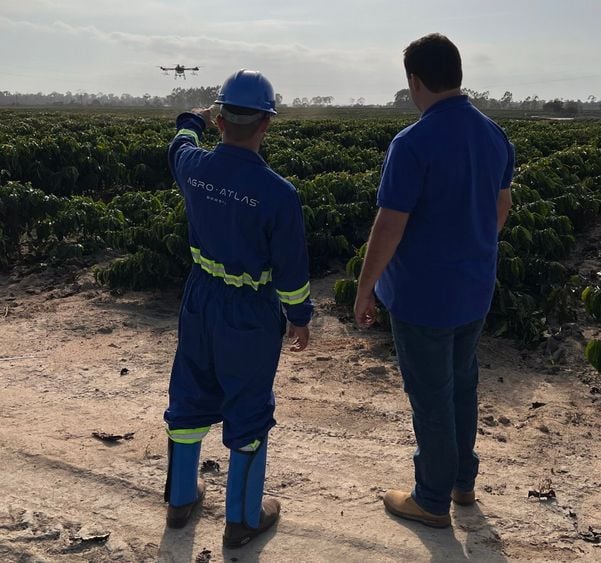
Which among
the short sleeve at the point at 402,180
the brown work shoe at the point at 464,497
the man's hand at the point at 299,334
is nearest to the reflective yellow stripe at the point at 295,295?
the man's hand at the point at 299,334

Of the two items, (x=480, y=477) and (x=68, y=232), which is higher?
(x=68, y=232)

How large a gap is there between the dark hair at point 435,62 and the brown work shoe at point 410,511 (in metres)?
1.73

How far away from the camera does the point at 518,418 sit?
4.09 metres

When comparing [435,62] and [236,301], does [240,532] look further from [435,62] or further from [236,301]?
[435,62]

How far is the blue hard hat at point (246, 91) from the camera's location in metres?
2.52

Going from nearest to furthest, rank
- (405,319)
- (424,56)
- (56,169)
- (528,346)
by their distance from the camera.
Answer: (424,56) < (405,319) < (528,346) < (56,169)

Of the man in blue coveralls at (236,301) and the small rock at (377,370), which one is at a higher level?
the man in blue coveralls at (236,301)

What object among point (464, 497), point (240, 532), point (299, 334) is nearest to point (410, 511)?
point (464, 497)

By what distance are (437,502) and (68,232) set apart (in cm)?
575

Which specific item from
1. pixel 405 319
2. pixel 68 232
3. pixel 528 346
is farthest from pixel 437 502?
pixel 68 232

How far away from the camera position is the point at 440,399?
2771mm

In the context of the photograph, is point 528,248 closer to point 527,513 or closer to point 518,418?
point 518,418

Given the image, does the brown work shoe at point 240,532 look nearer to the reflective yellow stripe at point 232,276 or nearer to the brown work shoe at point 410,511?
the brown work shoe at point 410,511

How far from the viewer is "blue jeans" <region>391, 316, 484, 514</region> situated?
271cm
